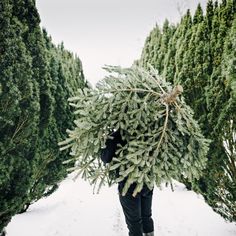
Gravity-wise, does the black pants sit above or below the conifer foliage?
below

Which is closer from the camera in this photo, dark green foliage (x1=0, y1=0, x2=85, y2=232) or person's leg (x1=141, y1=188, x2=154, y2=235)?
person's leg (x1=141, y1=188, x2=154, y2=235)

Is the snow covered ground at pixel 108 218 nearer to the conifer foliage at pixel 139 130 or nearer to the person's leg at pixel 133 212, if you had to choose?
the person's leg at pixel 133 212

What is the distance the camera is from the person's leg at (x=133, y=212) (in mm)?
A: 3697

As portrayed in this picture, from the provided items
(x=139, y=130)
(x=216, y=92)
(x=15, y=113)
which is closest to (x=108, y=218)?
(x=15, y=113)

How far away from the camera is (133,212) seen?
3725 millimetres

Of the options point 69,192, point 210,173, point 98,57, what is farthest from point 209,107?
point 98,57

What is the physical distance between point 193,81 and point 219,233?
266 cm

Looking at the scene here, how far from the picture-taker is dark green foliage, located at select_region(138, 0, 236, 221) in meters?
4.89

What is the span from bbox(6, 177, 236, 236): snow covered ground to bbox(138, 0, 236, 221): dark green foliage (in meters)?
0.57

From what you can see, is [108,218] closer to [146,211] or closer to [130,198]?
[146,211]

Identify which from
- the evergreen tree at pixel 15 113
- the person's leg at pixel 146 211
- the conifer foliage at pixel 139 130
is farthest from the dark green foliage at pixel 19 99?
the person's leg at pixel 146 211

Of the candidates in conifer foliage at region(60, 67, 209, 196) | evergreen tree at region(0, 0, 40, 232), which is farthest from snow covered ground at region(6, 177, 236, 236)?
conifer foliage at region(60, 67, 209, 196)

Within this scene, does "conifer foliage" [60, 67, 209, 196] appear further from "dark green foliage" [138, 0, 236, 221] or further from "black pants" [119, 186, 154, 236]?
"dark green foliage" [138, 0, 236, 221]

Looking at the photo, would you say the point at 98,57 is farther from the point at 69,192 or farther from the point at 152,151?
the point at 152,151
